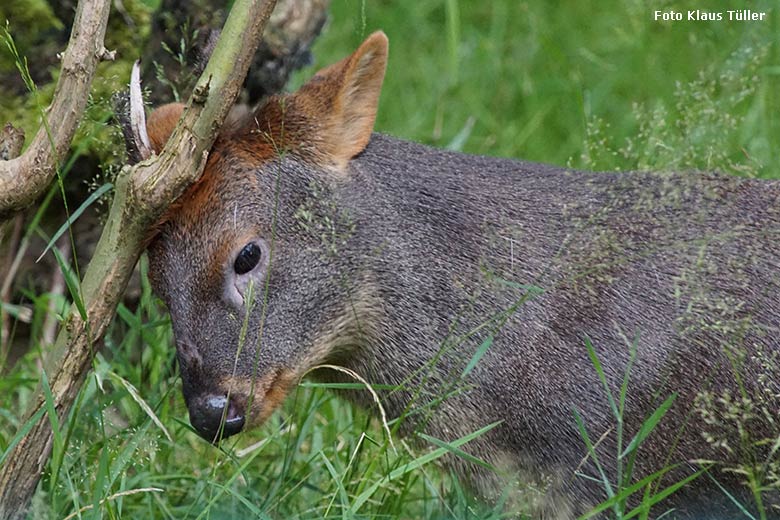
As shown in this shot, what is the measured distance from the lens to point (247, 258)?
326 centimetres

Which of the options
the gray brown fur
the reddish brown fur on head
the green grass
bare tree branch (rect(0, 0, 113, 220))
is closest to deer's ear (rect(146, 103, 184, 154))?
the reddish brown fur on head

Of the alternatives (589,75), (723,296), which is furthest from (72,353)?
(589,75)

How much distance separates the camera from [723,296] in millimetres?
3385

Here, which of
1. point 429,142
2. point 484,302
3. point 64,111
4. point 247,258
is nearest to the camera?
point 64,111

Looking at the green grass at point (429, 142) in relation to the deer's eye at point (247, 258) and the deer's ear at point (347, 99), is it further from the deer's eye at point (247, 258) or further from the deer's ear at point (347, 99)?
the deer's eye at point (247, 258)

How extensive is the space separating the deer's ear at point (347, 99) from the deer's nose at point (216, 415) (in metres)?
0.75

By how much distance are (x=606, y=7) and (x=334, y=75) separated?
4.28m

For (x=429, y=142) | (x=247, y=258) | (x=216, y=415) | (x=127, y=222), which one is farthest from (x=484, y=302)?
(x=429, y=142)

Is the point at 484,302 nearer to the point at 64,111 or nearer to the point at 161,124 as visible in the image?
the point at 161,124

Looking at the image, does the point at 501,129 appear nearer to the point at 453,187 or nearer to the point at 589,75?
the point at 589,75

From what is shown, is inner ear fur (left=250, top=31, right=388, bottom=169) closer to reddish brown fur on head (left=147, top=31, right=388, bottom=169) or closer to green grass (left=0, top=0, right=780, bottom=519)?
reddish brown fur on head (left=147, top=31, right=388, bottom=169)

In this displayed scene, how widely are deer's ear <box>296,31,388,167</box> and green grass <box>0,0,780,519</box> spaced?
19cm

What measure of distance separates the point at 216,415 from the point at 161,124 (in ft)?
2.80

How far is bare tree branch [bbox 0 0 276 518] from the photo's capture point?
Answer: 3043 mm
